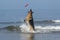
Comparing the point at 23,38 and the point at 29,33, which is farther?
the point at 29,33

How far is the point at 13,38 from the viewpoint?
22.8 m

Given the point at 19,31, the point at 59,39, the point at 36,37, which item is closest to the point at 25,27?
the point at 19,31

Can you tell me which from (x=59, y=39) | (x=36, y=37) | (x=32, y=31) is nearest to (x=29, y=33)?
(x=32, y=31)

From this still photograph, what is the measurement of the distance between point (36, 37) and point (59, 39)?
1977 mm

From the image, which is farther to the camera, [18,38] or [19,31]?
[19,31]

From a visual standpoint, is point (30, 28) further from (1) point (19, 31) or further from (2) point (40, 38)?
(2) point (40, 38)

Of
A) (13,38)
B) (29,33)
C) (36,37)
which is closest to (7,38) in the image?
(13,38)

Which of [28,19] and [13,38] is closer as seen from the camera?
[13,38]

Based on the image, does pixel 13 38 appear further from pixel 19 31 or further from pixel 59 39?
pixel 19 31

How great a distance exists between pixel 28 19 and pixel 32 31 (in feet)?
3.36

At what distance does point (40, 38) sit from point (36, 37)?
658 millimetres

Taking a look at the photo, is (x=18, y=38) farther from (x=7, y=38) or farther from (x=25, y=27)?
(x=25, y=27)

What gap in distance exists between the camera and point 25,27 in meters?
27.8

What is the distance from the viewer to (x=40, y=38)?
75.2ft
